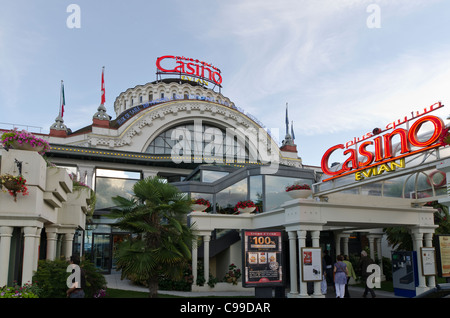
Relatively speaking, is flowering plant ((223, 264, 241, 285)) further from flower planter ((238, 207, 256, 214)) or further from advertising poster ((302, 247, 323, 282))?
advertising poster ((302, 247, 323, 282))

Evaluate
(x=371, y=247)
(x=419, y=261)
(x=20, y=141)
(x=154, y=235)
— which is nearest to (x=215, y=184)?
(x=371, y=247)

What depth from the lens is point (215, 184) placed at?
25844 millimetres

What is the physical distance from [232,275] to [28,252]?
1163 centimetres

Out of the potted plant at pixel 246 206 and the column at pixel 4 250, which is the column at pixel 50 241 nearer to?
the column at pixel 4 250

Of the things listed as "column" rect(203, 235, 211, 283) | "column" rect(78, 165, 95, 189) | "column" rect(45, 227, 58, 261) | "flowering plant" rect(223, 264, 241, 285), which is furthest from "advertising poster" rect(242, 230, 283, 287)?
"column" rect(78, 165, 95, 189)

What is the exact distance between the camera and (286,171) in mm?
23016

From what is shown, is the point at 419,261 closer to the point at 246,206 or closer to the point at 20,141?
the point at 246,206

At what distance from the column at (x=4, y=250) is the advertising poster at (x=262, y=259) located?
263 inches

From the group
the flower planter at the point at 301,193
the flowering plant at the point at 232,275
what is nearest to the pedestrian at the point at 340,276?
the flower planter at the point at 301,193

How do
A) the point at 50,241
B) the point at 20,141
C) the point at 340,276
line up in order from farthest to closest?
the point at 50,241
the point at 340,276
the point at 20,141

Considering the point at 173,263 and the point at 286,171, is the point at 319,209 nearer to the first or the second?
the point at 173,263

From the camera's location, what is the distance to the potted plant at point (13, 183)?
1112 cm
